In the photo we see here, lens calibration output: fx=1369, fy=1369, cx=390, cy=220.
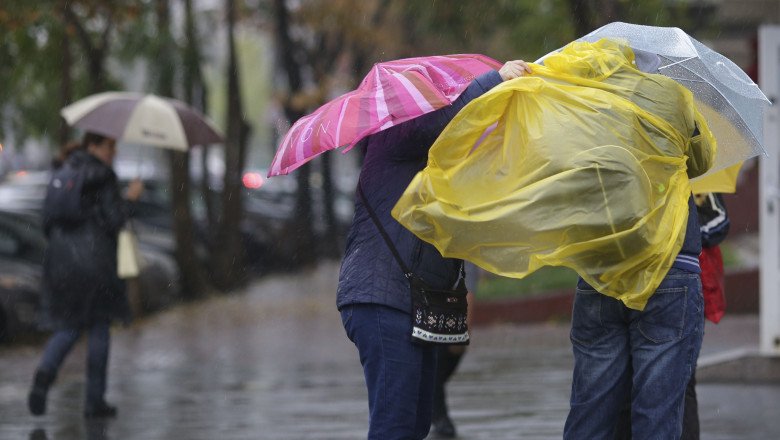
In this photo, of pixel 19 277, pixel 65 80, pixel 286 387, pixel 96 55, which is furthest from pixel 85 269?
pixel 96 55

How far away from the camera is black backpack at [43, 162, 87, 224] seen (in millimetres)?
8664

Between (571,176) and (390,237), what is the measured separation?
781mm

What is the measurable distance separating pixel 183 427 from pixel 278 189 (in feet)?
75.4

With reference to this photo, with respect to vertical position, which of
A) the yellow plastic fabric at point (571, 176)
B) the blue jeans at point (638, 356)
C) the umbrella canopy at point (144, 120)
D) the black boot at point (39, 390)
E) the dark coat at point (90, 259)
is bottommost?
the black boot at point (39, 390)

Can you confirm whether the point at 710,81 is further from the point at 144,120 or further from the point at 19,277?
the point at 19,277

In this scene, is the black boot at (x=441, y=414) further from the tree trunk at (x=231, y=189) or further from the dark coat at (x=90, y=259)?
the tree trunk at (x=231, y=189)

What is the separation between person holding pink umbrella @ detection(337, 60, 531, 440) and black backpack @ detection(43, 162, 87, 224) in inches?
165

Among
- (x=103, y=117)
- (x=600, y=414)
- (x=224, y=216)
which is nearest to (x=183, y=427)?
(x=103, y=117)

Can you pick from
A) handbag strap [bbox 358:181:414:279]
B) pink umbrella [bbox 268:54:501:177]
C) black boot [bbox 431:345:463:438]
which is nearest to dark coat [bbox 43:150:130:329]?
black boot [bbox 431:345:463:438]

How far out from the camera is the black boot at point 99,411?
876 cm

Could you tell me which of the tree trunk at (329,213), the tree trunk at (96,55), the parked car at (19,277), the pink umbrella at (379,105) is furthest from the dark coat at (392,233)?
the tree trunk at (329,213)

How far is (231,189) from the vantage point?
20688mm

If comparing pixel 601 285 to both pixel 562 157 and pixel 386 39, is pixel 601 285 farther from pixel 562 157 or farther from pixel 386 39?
pixel 386 39

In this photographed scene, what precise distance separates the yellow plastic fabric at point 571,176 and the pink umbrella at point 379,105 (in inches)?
6.5
